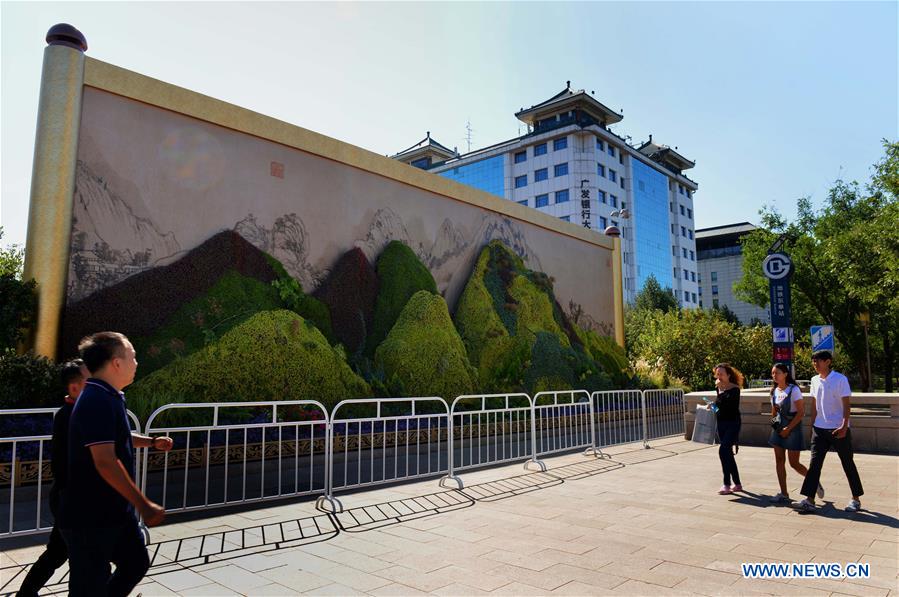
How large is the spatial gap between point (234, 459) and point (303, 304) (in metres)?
3.84

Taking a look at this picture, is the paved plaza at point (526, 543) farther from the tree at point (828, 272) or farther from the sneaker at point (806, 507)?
the tree at point (828, 272)

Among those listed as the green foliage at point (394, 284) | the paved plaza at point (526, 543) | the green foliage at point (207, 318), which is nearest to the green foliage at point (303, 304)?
the green foliage at point (207, 318)

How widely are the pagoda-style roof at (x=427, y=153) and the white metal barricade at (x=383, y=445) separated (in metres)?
56.7

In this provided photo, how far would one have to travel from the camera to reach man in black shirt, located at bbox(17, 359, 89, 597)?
9.96ft

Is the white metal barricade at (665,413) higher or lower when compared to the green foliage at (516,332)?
lower

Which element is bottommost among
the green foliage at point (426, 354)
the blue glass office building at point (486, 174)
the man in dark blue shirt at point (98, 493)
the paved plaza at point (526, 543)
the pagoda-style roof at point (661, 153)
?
the paved plaza at point (526, 543)

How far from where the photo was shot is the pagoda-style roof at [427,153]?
217ft

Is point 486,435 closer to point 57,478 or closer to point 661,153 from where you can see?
point 57,478

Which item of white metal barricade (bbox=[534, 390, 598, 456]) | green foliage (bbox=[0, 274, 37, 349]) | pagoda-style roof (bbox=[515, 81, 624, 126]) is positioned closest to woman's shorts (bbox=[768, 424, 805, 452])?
white metal barricade (bbox=[534, 390, 598, 456])

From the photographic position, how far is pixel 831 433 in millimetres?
6340

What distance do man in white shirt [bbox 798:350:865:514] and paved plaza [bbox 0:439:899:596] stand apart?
9.9 inches

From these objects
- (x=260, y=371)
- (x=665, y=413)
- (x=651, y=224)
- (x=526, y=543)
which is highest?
(x=651, y=224)

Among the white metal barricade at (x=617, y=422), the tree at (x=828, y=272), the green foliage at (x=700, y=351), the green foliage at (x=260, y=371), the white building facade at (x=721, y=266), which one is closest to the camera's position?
the green foliage at (x=260, y=371)

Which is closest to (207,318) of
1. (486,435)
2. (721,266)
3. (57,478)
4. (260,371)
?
(260,371)
